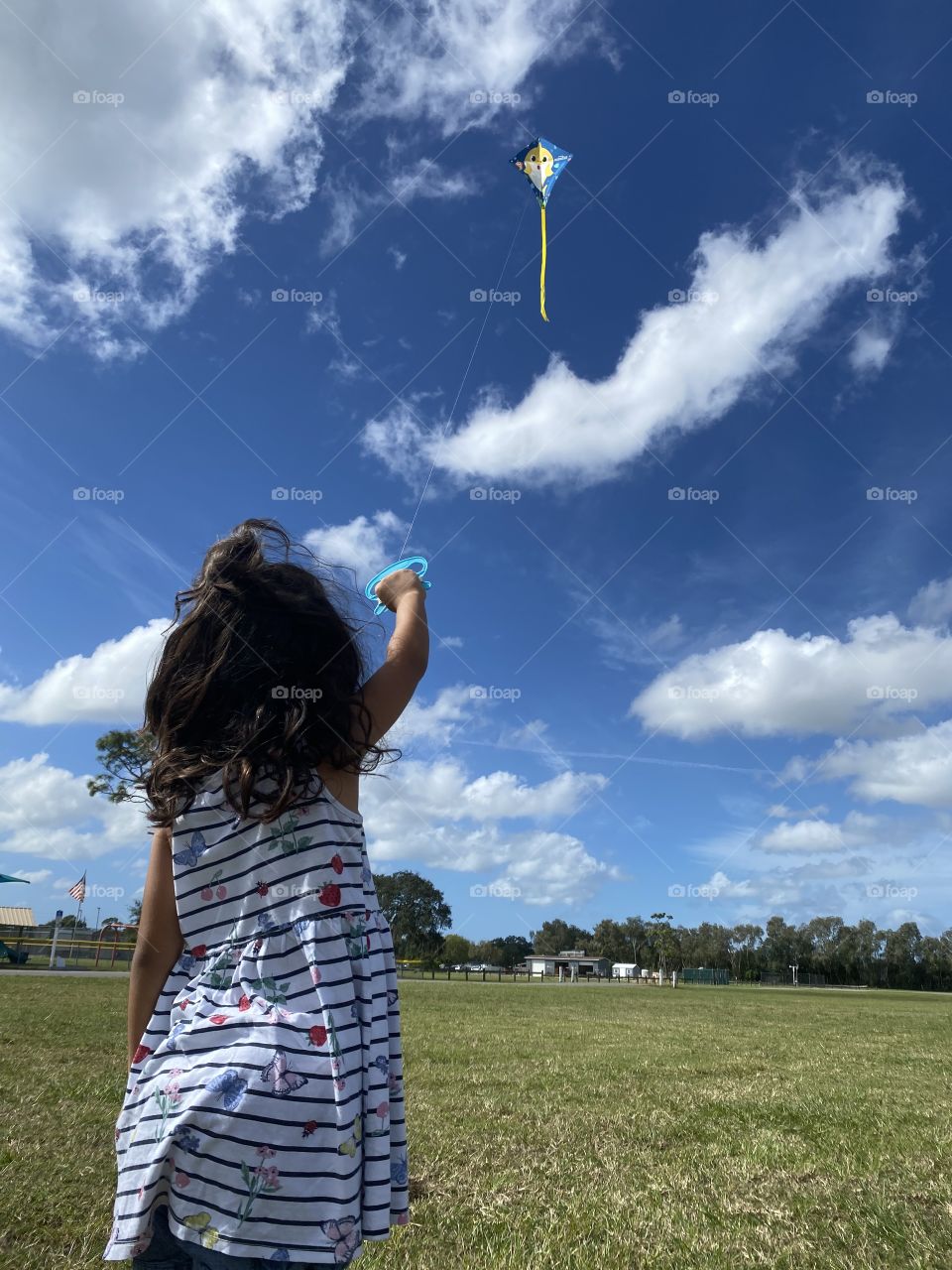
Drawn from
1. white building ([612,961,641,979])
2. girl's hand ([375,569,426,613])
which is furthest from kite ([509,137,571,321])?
white building ([612,961,641,979])

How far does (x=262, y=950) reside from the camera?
1505mm

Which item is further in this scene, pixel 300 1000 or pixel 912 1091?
pixel 912 1091

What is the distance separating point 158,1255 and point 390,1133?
0.42m

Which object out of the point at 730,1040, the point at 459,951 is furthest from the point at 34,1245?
the point at 459,951

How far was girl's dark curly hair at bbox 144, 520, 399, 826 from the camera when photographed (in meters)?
1.62

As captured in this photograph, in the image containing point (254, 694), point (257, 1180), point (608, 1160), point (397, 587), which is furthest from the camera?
point (608, 1160)

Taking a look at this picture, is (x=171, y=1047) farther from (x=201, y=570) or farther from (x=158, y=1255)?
(x=201, y=570)

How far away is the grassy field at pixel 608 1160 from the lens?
3.95m

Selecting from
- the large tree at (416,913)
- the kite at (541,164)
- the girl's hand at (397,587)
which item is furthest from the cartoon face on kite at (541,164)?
the large tree at (416,913)

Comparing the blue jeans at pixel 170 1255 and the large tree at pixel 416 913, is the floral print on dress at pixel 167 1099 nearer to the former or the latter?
the blue jeans at pixel 170 1255

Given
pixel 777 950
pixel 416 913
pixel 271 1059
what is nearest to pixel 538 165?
pixel 271 1059

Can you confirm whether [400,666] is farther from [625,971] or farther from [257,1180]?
[625,971]

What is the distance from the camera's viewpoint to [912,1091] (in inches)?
357

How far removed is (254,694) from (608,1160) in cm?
503
